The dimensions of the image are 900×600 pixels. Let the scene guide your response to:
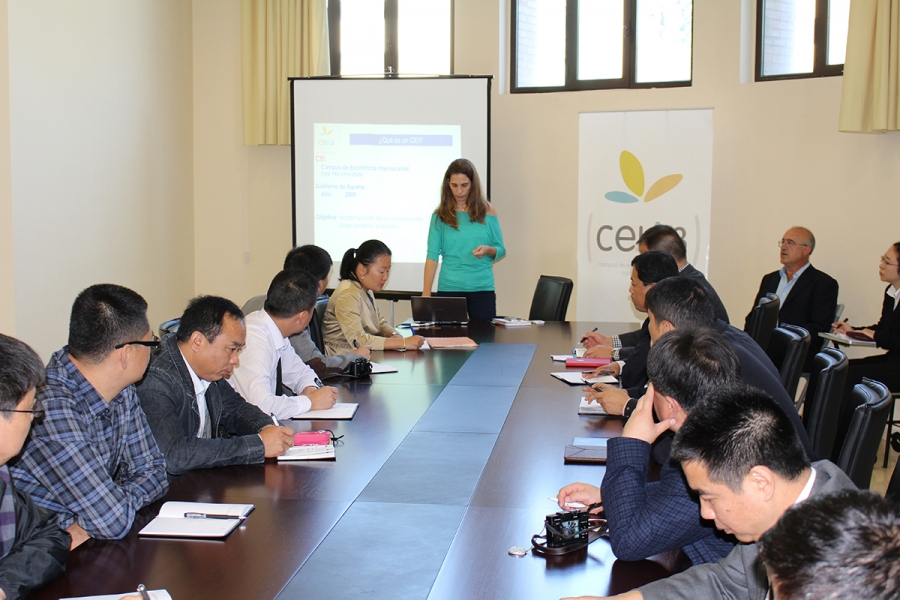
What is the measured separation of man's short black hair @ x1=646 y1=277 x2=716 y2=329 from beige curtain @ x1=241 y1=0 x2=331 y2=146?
503 centimetres

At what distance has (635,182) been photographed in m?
6.77

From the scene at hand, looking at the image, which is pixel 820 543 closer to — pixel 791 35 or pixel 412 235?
pixel 412 235

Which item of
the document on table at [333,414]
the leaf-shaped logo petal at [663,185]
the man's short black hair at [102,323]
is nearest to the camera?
the man's short black hair at [102,323]

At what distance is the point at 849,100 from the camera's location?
6.03m

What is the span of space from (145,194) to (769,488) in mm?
6259

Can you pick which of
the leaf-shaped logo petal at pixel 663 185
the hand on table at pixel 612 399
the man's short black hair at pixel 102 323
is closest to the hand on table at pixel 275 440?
the man's short black hair at pixel 102 323

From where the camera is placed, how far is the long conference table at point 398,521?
1.72 meters

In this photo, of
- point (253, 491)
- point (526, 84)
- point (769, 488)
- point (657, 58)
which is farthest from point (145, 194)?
point (769, 488)

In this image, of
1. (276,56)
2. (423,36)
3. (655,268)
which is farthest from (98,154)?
(655,268)

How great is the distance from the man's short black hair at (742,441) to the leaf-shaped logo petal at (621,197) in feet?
17.9

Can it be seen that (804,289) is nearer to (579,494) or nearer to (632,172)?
(632,172)

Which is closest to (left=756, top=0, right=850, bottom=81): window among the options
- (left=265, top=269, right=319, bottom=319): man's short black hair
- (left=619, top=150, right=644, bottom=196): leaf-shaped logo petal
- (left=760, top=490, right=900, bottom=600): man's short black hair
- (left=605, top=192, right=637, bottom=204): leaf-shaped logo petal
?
(left=619, top=150, right=644, bottom=196): leaf-shaped logo petal

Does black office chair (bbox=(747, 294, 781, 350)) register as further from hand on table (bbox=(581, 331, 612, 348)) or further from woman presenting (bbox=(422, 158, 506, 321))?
woman presenting (bbox=(422, 158, 506, 321))

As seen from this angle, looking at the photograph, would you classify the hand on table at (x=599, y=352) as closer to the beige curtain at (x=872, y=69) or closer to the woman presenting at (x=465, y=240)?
the woman presenting at (x=465, y=240)
